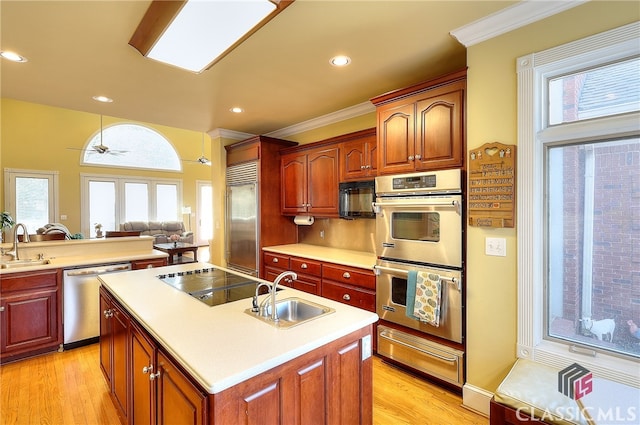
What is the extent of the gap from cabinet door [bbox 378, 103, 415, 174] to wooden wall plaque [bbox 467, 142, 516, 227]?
1.74 ft

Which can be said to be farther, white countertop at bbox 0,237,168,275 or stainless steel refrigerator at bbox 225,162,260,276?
stainless steel refrigerator at bbox 225,162,260,276

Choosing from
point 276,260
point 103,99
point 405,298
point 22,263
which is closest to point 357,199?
point 405,298

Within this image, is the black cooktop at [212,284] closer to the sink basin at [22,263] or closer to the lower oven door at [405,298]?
the lower oven door at [405,298]

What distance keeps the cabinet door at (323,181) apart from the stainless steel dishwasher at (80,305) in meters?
2.32

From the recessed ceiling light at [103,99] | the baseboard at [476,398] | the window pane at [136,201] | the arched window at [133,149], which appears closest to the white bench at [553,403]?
the baseboard at [476,398]

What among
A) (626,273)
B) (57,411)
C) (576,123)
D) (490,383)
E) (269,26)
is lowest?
(57,411)

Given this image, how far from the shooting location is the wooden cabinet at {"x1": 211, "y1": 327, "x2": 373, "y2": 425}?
1054 millimetres

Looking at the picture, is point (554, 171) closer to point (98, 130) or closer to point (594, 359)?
point (594, 359)

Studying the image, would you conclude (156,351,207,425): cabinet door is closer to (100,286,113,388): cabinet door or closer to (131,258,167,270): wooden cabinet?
(100,286,113,388): cabinet door

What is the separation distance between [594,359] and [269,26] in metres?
2.73

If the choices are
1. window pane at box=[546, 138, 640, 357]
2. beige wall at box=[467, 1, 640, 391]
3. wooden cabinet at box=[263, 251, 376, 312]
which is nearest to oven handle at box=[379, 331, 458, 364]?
beige wall at box=[467, 1, 640, 391]

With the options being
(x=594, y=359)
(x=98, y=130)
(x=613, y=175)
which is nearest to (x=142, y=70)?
(x=613, y=175)

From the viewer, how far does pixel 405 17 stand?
6.16 feet

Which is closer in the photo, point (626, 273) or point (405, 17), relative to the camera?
point (626, 273)
